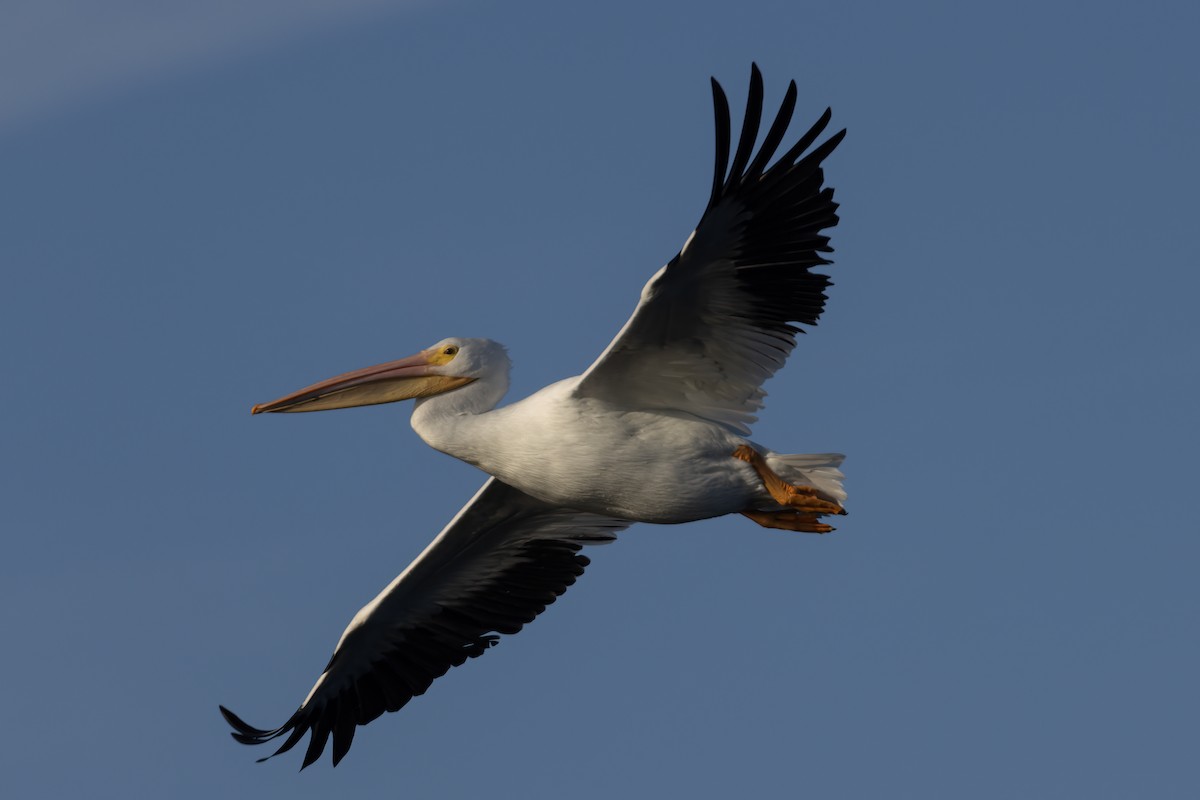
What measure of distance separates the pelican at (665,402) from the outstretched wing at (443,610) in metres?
0.02

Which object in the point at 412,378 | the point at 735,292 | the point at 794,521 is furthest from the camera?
the point at 412,378

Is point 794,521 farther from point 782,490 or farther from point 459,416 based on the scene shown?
point 459,416

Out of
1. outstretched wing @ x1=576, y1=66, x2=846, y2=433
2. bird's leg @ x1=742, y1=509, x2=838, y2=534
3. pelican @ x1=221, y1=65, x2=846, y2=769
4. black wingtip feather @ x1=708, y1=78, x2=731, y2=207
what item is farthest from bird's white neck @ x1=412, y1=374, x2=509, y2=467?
black wingtip feather @ x1=708, y1=78, x2=731, y2=207

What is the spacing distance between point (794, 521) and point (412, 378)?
2.63 meters

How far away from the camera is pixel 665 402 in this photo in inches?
470

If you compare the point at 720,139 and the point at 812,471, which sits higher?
the point at 720,139

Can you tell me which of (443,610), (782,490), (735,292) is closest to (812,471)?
(782,490)

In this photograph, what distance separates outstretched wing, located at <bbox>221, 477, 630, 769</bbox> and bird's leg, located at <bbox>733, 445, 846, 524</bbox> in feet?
6.67

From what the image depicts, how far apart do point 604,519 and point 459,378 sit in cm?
170

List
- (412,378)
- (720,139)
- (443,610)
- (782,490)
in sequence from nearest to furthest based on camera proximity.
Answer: (720,139) → (782,490) → (412,378) → (443,610)

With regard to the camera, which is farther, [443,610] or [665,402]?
[443,610]

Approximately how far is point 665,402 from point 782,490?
88cm

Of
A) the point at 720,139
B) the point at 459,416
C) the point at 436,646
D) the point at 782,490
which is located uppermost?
the point at 720,139

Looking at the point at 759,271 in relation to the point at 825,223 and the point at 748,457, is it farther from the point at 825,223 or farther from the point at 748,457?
the point at 748,457
